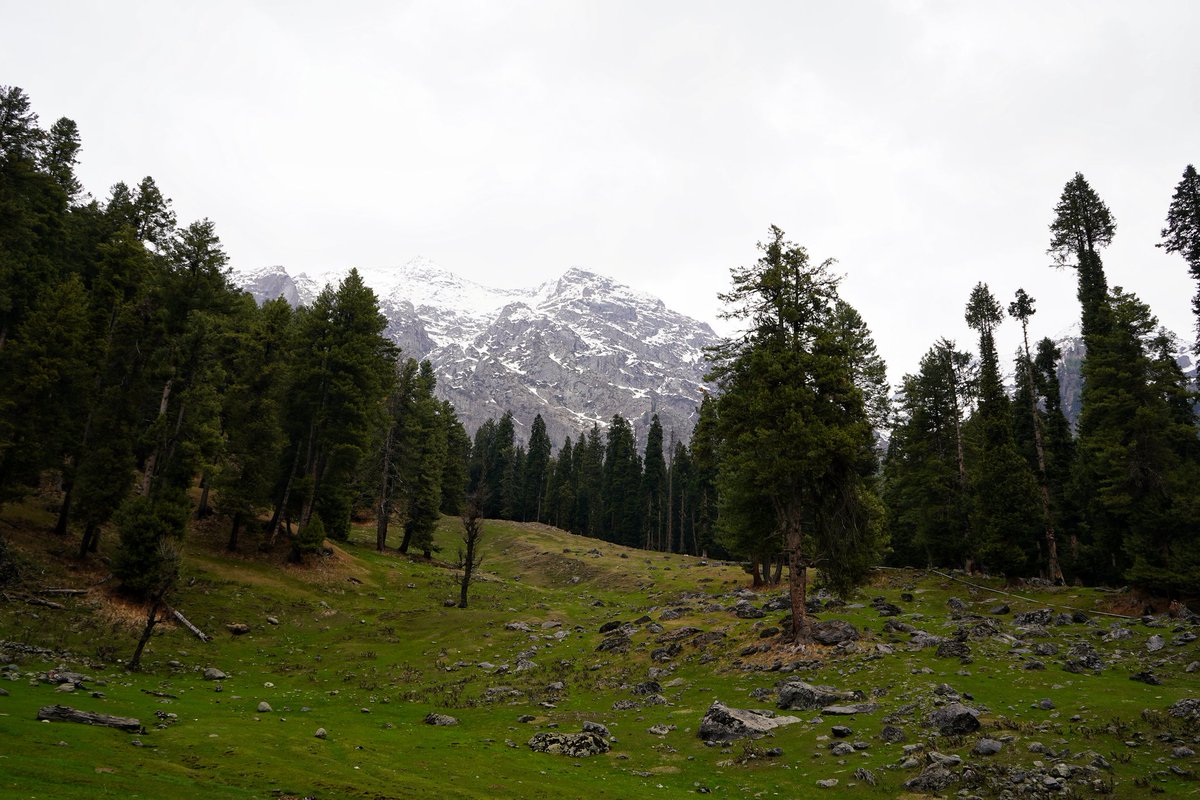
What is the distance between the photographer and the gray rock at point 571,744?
19031 millimetres

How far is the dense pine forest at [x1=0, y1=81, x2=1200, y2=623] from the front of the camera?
30.6 m

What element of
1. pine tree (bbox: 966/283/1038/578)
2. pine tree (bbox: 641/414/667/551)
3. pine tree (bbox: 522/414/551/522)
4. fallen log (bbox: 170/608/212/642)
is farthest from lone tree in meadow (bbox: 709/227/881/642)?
pine tree (bbox: 522/414/551/522)

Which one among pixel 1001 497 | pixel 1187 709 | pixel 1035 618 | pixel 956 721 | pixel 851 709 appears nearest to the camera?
pixel 1187 709

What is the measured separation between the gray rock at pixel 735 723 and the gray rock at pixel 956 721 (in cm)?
427

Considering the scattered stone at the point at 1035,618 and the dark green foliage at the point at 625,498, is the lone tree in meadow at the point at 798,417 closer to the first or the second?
the scattered stone at the point at 1035,618

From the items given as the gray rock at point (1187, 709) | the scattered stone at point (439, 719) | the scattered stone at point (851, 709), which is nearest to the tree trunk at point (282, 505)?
the scattered stone at point (439, 719)

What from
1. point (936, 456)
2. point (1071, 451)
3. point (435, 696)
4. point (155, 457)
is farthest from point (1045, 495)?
point (155, 457)

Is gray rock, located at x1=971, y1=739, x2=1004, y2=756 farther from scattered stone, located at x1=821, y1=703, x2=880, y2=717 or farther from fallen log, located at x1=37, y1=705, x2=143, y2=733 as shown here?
fallen log, located at x1=37, y1=705, x2=143, y2=733

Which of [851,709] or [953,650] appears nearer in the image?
[851,709]

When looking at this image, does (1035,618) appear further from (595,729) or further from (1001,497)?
(595,729)

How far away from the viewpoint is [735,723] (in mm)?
19812

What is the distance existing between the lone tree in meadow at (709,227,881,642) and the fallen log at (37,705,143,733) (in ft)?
76.9

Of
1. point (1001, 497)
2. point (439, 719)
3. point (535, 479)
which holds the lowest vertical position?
point (439, 719)

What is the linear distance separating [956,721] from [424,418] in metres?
61.0
